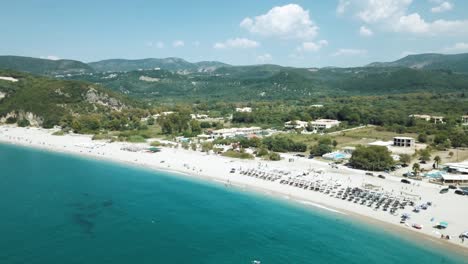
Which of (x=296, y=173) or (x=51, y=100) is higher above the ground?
(x=51, y=100)

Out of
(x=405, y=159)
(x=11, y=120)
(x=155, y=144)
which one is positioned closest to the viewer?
(x=405, y=159)

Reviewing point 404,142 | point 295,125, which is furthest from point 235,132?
point 404,142

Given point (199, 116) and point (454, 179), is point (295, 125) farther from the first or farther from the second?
point (454, 179)

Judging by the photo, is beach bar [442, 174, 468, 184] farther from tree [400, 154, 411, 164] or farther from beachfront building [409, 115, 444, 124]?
beachfront building [409, 115, 444, 124]

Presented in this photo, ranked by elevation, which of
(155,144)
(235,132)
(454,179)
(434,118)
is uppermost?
(434,118)

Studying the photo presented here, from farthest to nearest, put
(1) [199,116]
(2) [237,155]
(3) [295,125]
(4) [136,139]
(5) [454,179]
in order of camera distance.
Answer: (1) [199,116]
(3) [295,125]
(4) [136,139]
(2) [237,155]
(5) [454,179]

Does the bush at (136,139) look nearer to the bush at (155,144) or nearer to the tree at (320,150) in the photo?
the bush at (155,144)

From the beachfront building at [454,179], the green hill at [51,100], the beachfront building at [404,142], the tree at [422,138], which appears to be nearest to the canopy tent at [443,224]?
the beachfront building at [454,179]
